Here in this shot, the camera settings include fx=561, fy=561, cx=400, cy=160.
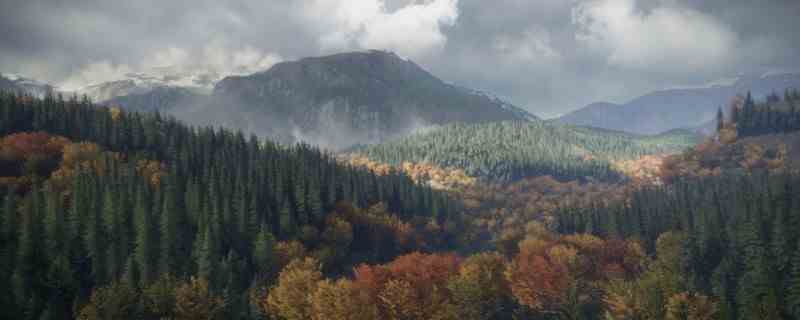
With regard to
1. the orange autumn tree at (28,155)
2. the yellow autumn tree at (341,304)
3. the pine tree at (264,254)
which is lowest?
the yellow autumn tree at (341,304)

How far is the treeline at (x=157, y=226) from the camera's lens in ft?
354

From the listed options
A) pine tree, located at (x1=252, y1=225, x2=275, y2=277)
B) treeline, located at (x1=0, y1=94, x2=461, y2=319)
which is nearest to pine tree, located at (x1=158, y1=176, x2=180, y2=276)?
treeline, located at (x1=0, y1=94, x2=461, y2=319)

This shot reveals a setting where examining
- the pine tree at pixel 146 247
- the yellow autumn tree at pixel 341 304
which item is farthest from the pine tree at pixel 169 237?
the yellow autumn tree at pixel 341 304

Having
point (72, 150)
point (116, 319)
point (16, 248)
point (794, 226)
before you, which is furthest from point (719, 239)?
point (72, 150)

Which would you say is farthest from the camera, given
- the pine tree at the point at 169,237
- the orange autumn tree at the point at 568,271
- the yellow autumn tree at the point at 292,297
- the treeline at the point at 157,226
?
the orange autumn tree at the point at 568,271

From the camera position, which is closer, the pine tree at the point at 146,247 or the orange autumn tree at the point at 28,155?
the pine tree at the point at 146,247

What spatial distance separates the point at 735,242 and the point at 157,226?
451 feet

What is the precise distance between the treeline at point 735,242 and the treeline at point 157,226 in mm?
69289

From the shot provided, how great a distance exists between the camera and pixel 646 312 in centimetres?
10238

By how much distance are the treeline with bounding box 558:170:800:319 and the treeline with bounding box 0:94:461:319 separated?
69.3 m

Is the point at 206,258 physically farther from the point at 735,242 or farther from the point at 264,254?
the point at 735,242

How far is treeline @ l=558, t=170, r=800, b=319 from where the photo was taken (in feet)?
337

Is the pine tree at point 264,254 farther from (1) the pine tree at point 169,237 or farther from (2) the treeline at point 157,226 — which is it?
(1) the pine tree at point 169,237

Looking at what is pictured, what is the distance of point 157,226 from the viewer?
132 meters
